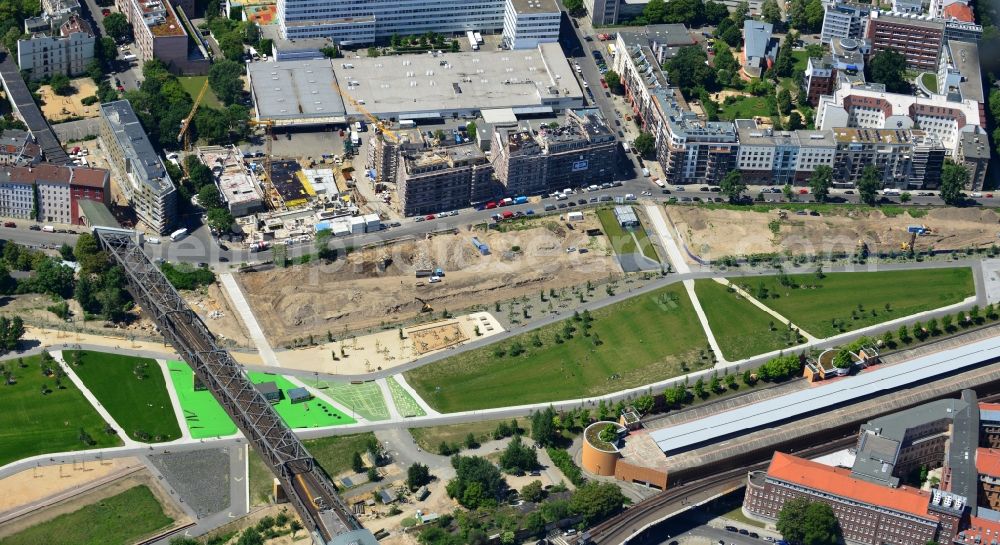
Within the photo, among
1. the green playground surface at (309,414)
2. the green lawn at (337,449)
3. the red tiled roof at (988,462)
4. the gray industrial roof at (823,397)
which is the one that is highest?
the gray industrial roof at (823,397)

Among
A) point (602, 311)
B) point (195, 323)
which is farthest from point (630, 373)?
point (195, 323)

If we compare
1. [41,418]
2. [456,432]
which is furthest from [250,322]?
[456,432]

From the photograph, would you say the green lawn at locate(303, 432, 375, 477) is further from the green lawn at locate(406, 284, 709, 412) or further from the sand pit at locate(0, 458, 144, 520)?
the sand pit at locate(0, 458, 144, 520)

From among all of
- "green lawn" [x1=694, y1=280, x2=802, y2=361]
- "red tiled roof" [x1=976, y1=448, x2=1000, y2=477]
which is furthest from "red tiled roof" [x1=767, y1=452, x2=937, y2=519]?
"green lawn" [x1=694, y1=280, x2=802, y2=361]

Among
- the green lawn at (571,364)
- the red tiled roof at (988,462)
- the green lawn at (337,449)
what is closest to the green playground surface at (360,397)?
the green lawn at (337,449)

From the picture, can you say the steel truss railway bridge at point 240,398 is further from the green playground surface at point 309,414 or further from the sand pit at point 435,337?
the sand pit at point 435,337

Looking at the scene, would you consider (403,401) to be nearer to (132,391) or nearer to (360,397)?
(360,397)

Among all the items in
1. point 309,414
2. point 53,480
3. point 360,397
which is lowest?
point 53,480
